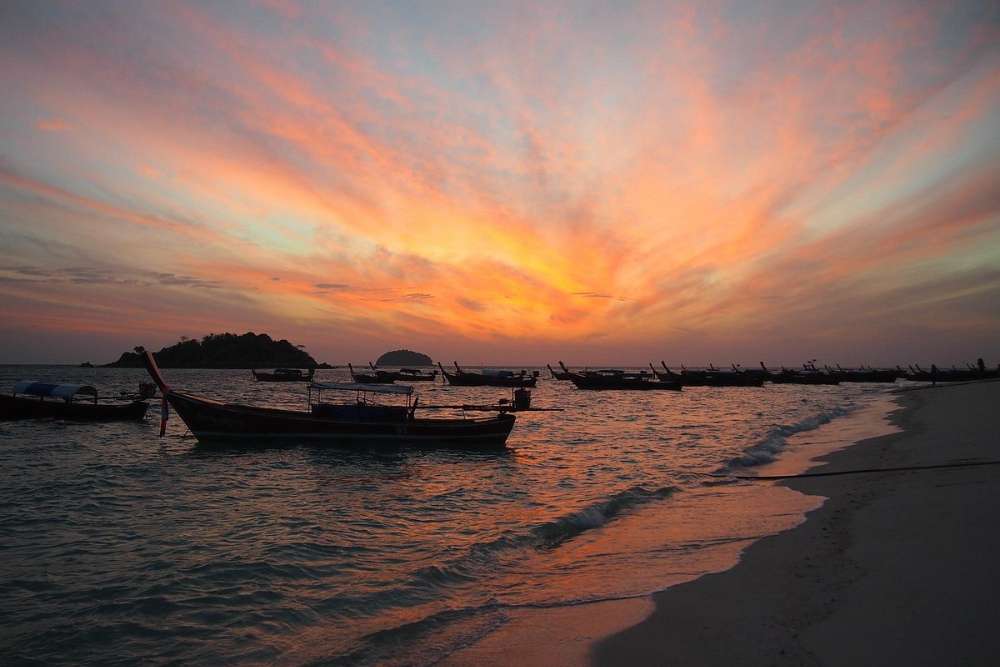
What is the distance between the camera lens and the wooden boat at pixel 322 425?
25.4 metres

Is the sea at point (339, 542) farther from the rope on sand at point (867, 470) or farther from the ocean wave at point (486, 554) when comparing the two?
the rope on sand at point (867, 470)

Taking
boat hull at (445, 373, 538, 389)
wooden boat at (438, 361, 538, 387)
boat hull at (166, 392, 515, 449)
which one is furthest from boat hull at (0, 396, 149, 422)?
wooden boat at (438, 361, 538, 387)

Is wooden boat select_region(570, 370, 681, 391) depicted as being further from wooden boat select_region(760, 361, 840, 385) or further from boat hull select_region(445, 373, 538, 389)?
wooden boat select_region(760, 361, 840, 385)

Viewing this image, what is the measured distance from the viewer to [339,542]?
11016 millimetres

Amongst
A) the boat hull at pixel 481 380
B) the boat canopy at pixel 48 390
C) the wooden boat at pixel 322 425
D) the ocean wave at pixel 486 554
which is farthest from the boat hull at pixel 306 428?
the boat hull at pixel 481 380

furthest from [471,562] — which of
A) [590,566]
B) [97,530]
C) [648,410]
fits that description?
[648,410]

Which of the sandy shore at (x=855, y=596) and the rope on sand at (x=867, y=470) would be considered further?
the rope on sand at (x=867, y=470)

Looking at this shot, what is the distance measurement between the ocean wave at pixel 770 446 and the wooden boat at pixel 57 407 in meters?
35.8

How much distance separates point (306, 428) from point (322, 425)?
792mm

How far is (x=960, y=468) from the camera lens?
12.9m

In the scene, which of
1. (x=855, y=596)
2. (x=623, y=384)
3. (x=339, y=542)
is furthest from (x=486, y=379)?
(x=855, y=596)

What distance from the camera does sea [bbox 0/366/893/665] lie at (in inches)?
275

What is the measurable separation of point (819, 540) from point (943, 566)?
2361mm

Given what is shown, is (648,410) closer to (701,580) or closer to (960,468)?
(960,468)
